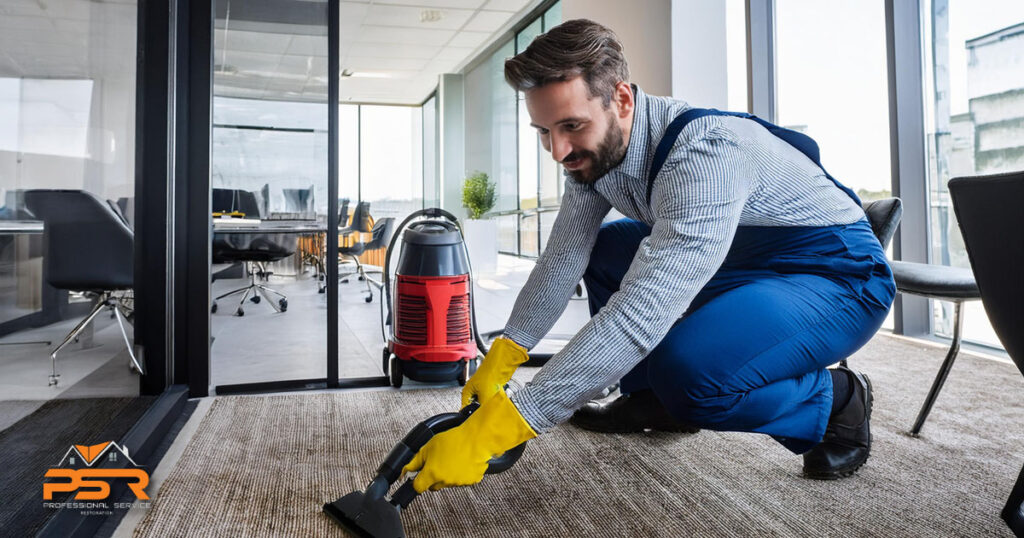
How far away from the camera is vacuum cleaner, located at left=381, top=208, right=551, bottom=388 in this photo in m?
2.08

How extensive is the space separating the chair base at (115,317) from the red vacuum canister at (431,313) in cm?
77

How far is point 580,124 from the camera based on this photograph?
1077 mm

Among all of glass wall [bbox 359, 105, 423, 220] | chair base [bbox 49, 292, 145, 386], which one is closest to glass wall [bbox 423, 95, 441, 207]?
glass wall [bbox 359, 105, 423, 220]

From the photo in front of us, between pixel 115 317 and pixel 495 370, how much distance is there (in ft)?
2.89

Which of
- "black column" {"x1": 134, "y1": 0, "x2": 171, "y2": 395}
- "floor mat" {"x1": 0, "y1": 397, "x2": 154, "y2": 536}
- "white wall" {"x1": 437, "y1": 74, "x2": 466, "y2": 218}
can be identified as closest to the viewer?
"floor mat" {"x1": 0, "y1": 397, "x2": 154, "y2": 536}

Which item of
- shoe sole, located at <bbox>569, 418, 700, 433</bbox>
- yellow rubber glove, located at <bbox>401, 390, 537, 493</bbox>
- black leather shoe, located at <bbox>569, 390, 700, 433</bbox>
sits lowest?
shoe sole, located at <bbox>569, 418, 700, 433</bbox>

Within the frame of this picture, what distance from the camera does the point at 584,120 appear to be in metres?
1.07

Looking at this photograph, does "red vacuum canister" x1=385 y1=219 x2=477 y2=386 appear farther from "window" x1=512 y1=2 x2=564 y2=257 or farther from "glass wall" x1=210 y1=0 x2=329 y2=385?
"window" x1=512 y1=2 x2=564 y2=257

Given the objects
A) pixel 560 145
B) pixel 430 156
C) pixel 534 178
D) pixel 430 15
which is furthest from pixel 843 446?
pixel 430 156

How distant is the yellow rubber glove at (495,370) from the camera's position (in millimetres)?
1162

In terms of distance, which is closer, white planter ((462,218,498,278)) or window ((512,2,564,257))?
window ((512,2,564,257))

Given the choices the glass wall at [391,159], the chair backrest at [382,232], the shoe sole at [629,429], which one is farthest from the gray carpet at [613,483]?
the glass wall at [391,159]

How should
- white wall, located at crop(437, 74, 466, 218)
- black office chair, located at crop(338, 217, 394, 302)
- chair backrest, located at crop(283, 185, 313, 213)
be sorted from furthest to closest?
white wall, located at crop(437, 74, 466, 218), black office chair, located at crop(338, 217, 394, 302), chair backrest, located at crop(283, 185, 313, 213)

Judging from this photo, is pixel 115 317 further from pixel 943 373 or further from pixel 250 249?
pixel 943 373
